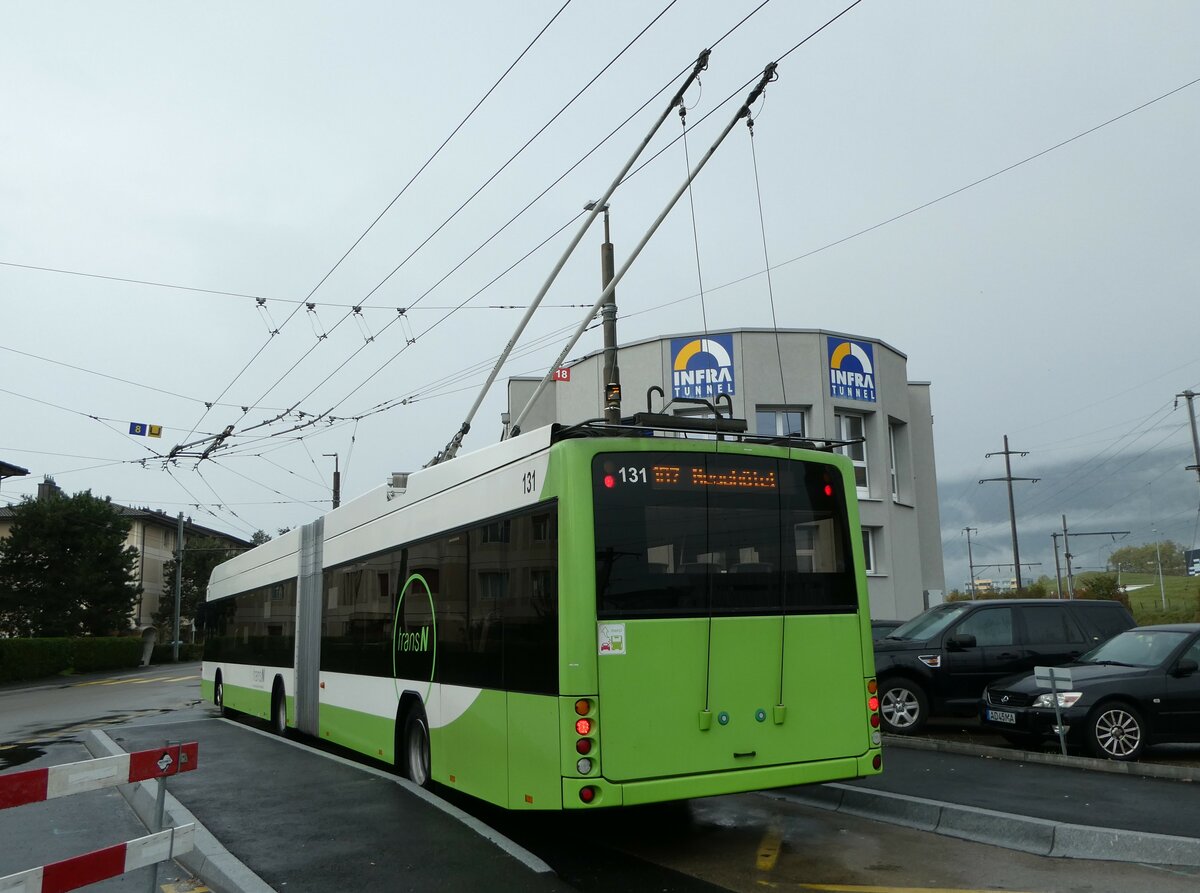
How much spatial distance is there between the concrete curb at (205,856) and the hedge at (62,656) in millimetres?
41076

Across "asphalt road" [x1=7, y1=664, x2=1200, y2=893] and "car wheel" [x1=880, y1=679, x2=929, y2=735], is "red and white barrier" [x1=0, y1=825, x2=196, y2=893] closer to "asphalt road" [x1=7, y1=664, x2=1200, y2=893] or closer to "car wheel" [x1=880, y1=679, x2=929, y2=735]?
"asphalt road" [x1=7, y1=664, x2=1200, y2=893]

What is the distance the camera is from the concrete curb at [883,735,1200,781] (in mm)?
9500

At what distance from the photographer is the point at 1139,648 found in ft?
38.4

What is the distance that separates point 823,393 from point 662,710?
25824 mm

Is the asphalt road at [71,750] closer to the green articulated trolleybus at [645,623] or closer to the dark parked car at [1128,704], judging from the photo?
the green articulated trolleybus at [645,623]

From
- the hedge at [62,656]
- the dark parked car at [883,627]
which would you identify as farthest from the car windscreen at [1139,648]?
the hedge at [62,656]

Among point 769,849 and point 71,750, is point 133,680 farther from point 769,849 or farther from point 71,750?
point 769,849

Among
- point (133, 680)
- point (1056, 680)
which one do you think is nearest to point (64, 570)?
point (133, 680)

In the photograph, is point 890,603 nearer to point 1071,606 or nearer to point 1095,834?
point 1071,606

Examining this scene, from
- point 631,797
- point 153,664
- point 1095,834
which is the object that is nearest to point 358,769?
point 631,797

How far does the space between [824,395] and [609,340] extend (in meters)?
19.2

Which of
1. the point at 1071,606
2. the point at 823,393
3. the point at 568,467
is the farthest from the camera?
the point at 823,393

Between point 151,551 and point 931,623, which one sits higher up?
point 151,551

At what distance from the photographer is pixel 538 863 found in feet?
22.8
